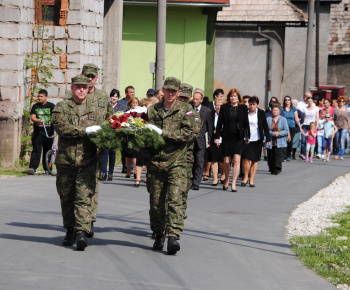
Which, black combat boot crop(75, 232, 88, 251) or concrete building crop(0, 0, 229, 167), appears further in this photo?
concrete building crop(0, 0, 229, 167)

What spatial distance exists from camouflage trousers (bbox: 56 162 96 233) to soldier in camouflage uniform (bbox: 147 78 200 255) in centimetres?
65

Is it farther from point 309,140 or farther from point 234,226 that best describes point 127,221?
point 309,140

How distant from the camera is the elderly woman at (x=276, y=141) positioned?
20.5 meters

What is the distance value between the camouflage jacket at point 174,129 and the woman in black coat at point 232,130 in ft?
22.0

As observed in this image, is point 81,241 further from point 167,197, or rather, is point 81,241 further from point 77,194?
point 167,197

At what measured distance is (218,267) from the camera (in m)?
8.80

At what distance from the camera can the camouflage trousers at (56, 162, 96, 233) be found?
366 inches

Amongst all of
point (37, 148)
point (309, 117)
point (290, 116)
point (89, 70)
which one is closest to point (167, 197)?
point (89, 70)

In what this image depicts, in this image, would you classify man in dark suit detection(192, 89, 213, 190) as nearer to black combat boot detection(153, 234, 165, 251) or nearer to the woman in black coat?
the woman in black coat

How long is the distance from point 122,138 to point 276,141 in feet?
39.2

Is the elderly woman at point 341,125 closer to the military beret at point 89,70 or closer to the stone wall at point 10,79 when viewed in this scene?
the stone wall at point 10,79

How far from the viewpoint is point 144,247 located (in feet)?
32.0

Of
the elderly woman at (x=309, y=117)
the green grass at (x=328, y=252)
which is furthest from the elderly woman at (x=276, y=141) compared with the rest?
the green grass at (x=328, y=252)

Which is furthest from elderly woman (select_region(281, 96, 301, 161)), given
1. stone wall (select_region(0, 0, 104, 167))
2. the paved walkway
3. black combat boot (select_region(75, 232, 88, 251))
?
black combat boot (select_region(75, 232, 88, 251))
